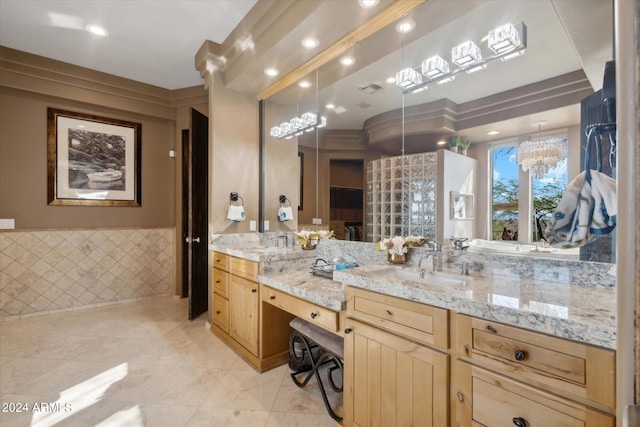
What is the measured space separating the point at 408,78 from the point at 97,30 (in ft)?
10.4

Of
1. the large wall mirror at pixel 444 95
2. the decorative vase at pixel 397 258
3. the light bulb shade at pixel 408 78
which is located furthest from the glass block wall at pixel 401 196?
the light bulb shade at pixel 408 78

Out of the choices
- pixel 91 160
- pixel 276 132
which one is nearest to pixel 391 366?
pixel 276 132

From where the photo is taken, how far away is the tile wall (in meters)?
3.44

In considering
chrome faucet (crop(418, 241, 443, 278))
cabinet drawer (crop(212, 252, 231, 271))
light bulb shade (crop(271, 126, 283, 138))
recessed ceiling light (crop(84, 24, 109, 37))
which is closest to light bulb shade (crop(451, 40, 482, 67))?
chrome faucet (crop(418, 241, 443, 278))

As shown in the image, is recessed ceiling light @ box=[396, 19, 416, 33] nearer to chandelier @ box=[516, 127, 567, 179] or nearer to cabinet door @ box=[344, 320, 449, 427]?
chandelier @ box=[516, 127, 567, 179]

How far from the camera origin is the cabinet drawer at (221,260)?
2857 mm

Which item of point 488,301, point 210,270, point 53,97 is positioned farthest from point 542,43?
point 53,97

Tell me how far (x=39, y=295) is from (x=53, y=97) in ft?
8.05

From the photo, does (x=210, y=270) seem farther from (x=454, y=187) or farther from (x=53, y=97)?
(x=53, y=97)

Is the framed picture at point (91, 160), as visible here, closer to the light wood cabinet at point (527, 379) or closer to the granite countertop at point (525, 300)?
the granite countertop at point (525, 300)

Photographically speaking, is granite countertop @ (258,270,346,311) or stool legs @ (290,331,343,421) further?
stool legs @ (290,331,343,421)

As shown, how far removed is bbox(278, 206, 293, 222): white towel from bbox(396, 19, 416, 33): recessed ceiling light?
1.94 m

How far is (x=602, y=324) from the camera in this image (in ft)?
2.78

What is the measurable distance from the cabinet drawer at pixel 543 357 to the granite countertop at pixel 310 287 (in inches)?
26.6
